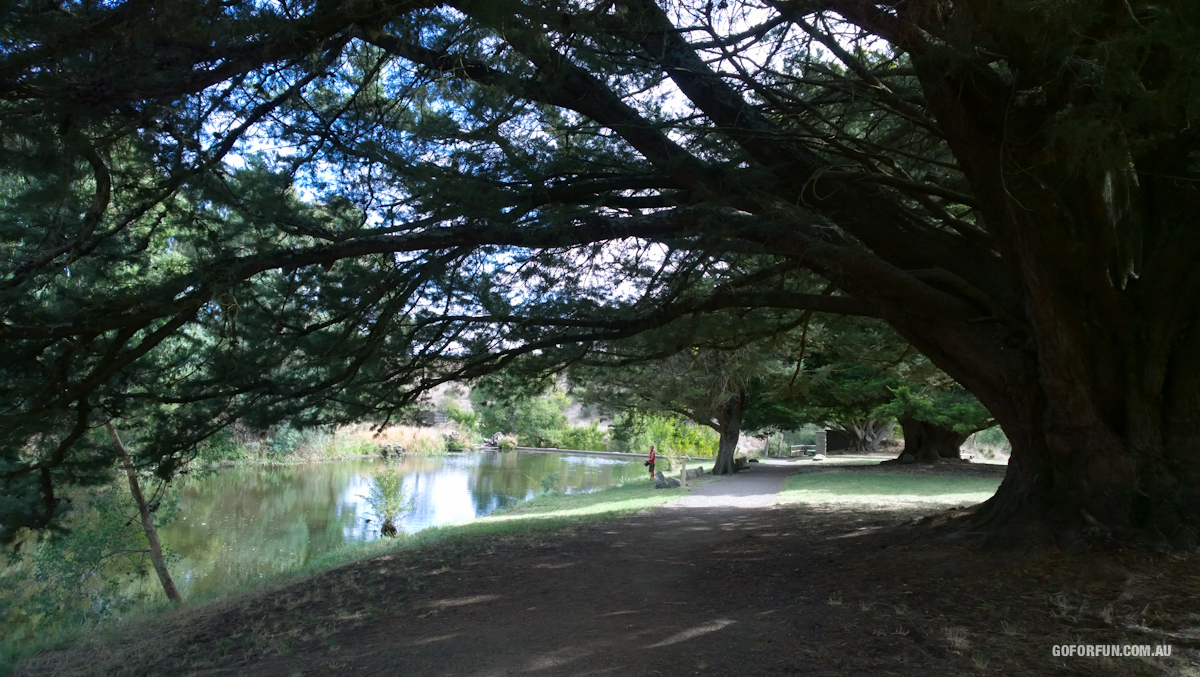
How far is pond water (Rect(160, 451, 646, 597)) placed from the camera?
1568 cm

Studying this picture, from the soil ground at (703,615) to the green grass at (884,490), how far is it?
3595 mm

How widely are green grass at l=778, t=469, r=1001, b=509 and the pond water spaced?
29.1 feet

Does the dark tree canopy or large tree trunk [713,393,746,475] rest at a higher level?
the dark tree canopy

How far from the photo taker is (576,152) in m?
6.73

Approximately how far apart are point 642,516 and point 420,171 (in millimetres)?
8319

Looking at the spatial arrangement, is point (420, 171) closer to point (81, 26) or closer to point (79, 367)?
point (81, 26)

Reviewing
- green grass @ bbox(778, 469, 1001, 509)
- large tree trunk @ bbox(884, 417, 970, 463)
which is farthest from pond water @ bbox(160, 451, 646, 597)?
large tree trunk @ bbox(884, 417, 970, 463)

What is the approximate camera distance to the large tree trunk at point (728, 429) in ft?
71.1

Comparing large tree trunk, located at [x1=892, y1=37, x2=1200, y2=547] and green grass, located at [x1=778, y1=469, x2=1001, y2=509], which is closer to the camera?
large tree trunk, located at [x1=892, y1=37, x2=1200, y2=547]

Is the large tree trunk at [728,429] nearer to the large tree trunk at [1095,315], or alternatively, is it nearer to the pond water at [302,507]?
the pond water at [302,507]

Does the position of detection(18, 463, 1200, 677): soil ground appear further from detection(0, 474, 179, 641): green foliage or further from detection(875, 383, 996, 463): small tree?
detection(875, 383, 996, 463): small tree

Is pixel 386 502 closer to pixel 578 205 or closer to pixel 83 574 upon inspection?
pixel 83 574

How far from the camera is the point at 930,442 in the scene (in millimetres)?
22656
